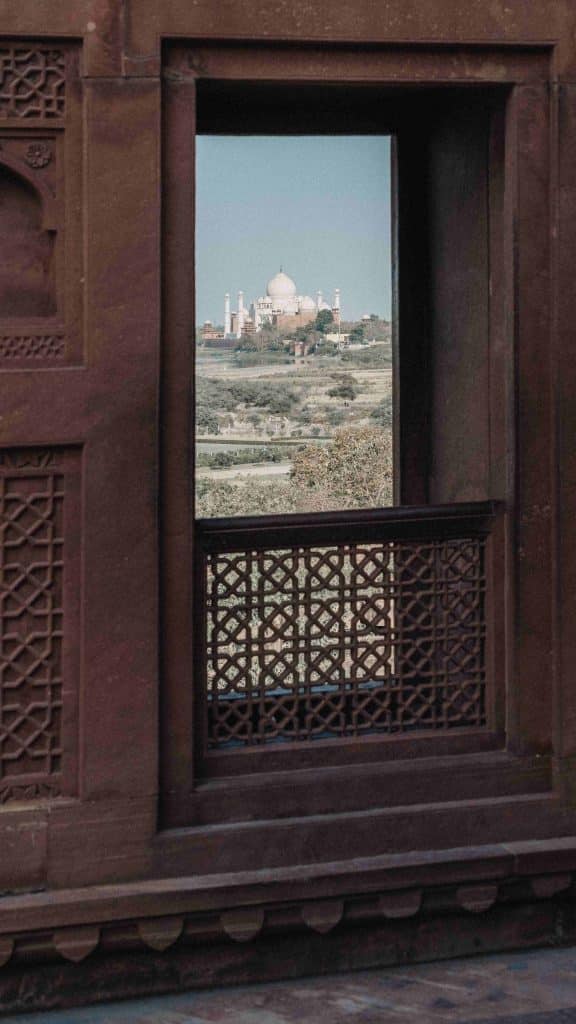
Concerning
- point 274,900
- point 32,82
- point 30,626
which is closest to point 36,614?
point 30,626

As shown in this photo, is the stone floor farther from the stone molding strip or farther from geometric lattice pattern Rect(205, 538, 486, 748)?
geometric lattice pattern Rect(205, 538, 486, 748)

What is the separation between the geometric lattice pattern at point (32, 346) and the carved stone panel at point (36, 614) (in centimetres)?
29

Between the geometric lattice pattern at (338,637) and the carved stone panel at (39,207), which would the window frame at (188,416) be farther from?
the carved stone panel at (39,207)

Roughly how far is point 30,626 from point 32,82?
5.39 ft

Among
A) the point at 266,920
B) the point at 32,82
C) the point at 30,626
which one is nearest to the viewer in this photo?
the point at 32,82

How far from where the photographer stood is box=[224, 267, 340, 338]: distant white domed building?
213 inches

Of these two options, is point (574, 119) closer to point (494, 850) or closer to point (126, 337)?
point (126, 337)

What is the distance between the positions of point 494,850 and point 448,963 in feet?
1.31

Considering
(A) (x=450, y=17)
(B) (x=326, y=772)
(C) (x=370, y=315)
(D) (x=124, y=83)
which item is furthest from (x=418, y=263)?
(B) (x=326, y=772)

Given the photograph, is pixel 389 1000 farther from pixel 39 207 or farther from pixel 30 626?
pixel 39 207

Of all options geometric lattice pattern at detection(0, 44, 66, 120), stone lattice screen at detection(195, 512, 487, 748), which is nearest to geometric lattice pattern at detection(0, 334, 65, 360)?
geometric lattice pattern at detection(0, 44, 66, 120)

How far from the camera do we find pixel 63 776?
13.7 ft

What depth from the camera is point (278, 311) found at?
18.0 feet

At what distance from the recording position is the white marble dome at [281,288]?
211 inches
